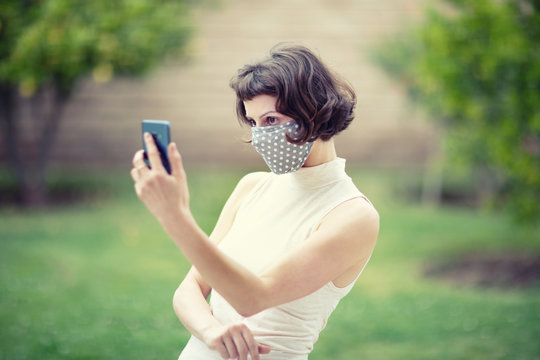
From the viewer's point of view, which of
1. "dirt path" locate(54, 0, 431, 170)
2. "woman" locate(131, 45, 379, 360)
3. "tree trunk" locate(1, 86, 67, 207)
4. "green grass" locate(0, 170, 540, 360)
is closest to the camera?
"woman" locate(131, 45, 379, 360)

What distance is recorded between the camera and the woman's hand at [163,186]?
1438 millimetres

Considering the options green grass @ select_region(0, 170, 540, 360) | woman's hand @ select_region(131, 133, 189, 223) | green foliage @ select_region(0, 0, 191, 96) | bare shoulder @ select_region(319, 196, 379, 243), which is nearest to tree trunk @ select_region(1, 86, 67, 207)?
green grass @ select_region(0, 170, 540, 360)

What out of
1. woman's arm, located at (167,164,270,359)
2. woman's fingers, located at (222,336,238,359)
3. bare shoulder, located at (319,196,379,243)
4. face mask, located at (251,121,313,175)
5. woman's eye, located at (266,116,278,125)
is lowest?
woman's fingers, located at (222,336,238,359)

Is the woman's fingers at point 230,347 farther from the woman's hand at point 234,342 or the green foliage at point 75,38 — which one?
the green foliage at point 75,38

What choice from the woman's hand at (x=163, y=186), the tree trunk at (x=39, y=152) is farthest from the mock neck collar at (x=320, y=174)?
the tree trunk at (x=39, y=152)

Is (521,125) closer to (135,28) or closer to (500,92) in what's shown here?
(500,92)

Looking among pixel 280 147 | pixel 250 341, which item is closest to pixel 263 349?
pixel 250 341

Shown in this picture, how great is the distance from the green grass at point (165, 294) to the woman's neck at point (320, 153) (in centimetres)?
337

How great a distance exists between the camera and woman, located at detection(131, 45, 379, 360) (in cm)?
170

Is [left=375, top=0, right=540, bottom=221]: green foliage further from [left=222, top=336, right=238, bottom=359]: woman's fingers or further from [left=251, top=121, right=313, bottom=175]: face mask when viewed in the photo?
[left=222, top=336, right=238, bottom=359]: woman's fingers

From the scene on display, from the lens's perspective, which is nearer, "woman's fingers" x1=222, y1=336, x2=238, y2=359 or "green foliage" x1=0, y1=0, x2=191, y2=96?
"woman's fingers" x1=222, y1=336, x2=238, y2=359

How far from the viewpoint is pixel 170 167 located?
146cm

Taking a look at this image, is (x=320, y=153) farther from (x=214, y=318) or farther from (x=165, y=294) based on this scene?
(x=165, y=294)

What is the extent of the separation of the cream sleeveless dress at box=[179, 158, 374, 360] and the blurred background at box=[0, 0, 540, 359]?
0.41m
